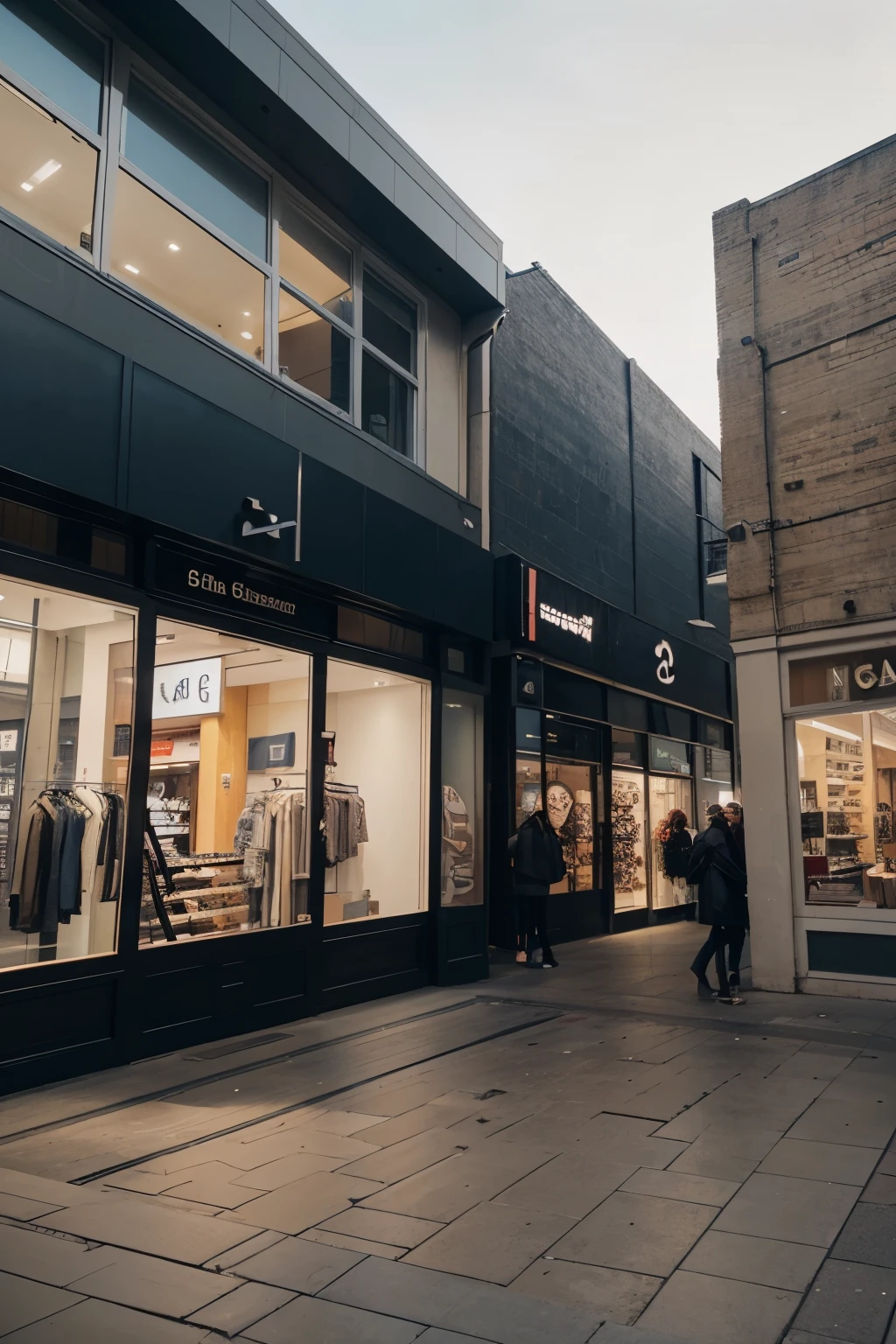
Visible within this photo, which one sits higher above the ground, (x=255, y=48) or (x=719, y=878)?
(x=255, y=48)

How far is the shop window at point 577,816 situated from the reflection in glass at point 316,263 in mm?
6753

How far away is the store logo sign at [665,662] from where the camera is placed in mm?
17031

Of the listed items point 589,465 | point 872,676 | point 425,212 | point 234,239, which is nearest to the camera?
point 234,239

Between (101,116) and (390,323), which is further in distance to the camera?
(390,323)

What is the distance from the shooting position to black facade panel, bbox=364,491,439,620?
9359mm

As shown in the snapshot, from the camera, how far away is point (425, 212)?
1070 centimetres

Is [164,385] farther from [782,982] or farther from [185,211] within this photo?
[782,982]

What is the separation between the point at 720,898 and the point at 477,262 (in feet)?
24.0

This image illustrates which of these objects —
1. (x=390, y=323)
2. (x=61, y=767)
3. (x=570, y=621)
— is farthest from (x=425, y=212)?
(x=61, y=767)

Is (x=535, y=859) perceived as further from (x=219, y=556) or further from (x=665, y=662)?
(x=665, y=662)

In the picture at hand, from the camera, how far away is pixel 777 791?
33.7 ft

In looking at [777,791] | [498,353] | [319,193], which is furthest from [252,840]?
[498,353]

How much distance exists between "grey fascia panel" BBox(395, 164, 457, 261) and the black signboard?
4.27 metres

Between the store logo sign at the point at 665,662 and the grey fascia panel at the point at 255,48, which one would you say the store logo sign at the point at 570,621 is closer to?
the store logo sign at the point at 665,662
